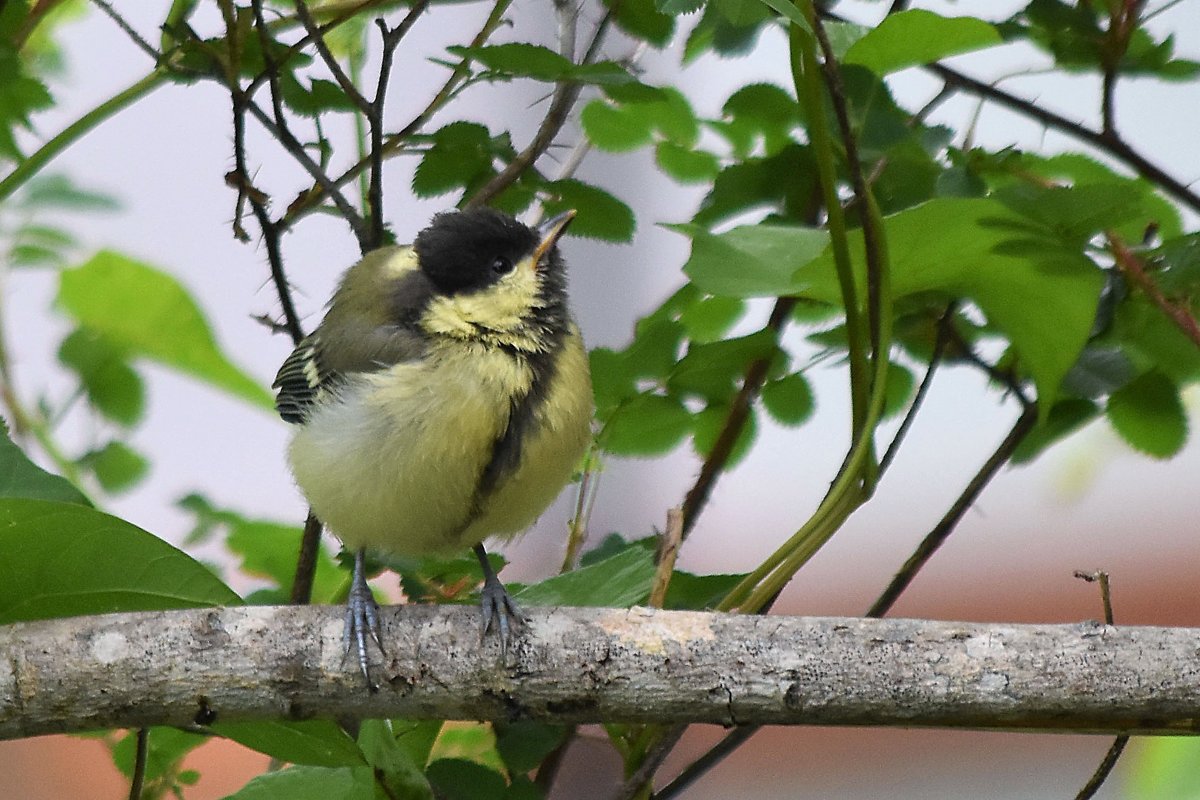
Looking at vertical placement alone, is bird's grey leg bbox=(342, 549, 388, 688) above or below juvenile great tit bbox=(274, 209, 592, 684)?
below

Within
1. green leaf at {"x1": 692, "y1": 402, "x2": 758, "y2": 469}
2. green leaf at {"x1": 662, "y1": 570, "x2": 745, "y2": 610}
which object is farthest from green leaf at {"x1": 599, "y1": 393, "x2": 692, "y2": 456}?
green leaf at {"x1": 662, "y1": 570, "x2": 745, "y2": 610}

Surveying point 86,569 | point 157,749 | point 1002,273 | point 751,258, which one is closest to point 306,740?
point 86,569

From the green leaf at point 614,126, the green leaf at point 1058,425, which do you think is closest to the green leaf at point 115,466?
the green leaf at point 614,126

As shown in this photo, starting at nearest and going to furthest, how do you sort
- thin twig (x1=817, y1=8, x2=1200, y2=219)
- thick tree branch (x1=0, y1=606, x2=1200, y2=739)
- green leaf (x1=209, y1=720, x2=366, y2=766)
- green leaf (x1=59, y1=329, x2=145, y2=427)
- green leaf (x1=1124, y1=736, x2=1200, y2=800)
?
1. green leaf (x1=1124, y1=736, x2=1200, y2=800)
2. thick tree branch (x1=0, y1=606, x2=1200, y2=739)
3. green leaf (x1=209, y1=720, x2=366, y2=766)
4. thin twig (x1=817, y1=8, x2=1200, y2=219)
5. green leaf (x1=59, y1=329, x2=145, y2=427)

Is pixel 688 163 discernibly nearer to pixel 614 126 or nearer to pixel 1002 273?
pixel 614 126

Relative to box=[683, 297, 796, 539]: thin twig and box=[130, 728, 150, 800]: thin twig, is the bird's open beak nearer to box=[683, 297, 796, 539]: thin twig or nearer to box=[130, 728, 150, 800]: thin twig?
box=[683, 297, 796, 539]: thin twig

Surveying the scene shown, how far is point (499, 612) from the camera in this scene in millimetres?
737

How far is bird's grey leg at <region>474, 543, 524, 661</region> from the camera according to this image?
0.69m

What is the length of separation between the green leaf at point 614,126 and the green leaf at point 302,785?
504 mm

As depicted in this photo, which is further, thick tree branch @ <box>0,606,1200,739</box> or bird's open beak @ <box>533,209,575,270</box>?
bird's open beak @ <box>533,209,575,270</box>

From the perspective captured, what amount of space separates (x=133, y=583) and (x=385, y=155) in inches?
13.7

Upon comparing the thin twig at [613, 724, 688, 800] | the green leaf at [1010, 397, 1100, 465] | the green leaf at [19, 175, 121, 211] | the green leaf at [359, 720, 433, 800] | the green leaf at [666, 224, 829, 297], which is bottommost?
the thin twig at [613, 724, 688, 800]

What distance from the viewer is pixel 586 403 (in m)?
0.92

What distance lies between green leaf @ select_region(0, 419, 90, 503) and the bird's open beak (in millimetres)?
379
